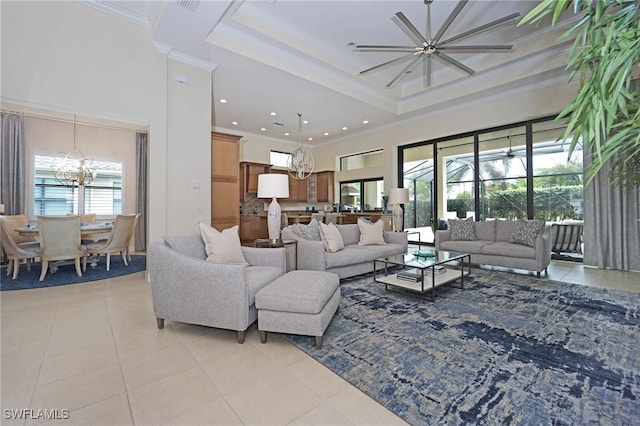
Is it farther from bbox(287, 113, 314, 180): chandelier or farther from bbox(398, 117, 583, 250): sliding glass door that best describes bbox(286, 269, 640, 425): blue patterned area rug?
bbox(287, 113, 314, 180): chandelier

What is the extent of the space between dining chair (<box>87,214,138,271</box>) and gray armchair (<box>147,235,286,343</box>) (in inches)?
133

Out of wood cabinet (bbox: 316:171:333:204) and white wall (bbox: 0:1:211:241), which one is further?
wood cabinet (bbox: 316:171:333:204)

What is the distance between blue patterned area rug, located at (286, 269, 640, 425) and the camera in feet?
5.01

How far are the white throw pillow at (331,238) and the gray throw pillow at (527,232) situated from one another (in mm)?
2975

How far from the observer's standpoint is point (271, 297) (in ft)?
7.29

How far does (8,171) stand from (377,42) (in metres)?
7.70

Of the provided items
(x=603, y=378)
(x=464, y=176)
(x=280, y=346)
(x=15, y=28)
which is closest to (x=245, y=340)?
(x=280, y=346)

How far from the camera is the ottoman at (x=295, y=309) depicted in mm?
2137

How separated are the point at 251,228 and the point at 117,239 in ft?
11.0

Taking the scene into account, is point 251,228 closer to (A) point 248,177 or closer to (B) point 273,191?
(A) point 248,177

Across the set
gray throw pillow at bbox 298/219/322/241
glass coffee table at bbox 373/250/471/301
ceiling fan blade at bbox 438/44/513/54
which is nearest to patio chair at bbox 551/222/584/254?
glass coffee table at bbox 373/250/471/301

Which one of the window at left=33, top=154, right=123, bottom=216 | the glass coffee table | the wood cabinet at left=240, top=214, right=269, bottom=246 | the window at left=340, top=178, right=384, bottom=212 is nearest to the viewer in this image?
the glass coffee table

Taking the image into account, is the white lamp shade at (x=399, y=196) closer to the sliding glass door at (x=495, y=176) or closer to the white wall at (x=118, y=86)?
the sliding glass door at (x=495, y=176)

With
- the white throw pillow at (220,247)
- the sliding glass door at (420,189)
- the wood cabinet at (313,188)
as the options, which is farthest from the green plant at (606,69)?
the wood cabinet at (313,188)
